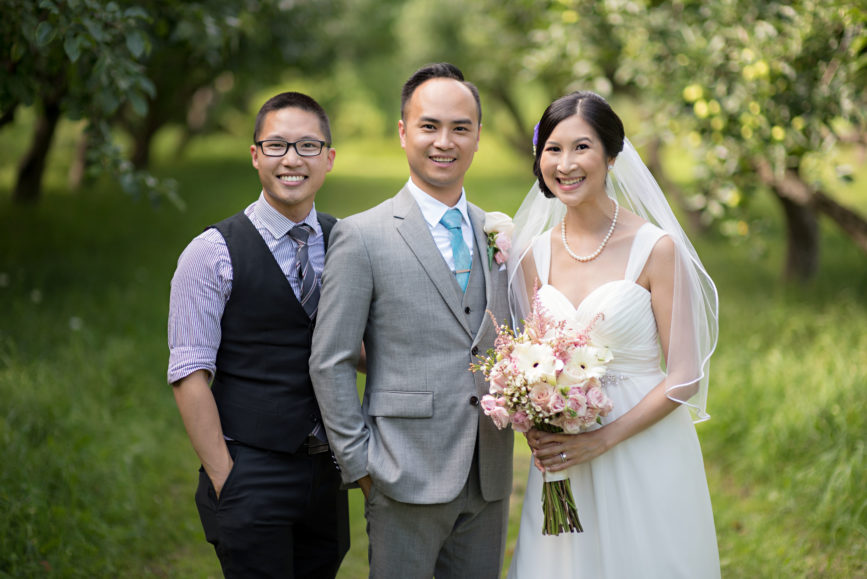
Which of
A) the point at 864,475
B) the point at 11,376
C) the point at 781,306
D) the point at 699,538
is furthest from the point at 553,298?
the point at 781,306

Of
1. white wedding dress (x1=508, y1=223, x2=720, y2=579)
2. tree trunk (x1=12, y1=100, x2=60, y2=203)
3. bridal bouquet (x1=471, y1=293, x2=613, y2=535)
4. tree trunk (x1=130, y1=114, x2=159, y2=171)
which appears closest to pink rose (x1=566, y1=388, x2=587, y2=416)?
bridal bouquet (x1=471, y1=293, x2=613, y2=535)

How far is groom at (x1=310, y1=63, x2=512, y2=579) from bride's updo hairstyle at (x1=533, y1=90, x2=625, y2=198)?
0.89ft

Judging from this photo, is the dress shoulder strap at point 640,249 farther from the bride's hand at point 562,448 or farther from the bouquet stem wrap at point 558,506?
the bouquet stem wrap at point 558,506

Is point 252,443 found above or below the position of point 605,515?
above

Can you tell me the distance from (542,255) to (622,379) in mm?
575

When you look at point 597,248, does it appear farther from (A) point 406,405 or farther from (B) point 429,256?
(A) point 406,405

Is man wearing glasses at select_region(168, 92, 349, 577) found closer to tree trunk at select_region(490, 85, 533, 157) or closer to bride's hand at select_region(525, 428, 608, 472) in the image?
bride's hand at select_region(525, 428, 608, 472)

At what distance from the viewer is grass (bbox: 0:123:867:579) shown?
14.6 feet

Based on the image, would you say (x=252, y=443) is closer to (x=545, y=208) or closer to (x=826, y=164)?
(x=545, y=208)

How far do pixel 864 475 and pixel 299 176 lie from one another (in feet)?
12.4

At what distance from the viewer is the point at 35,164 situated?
37.1ft

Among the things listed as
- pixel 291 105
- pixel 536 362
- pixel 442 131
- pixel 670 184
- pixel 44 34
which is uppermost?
pixel 670 184

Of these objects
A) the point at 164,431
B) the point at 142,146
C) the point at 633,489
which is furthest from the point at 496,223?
the point at 142,146

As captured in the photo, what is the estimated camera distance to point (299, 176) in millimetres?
3008
